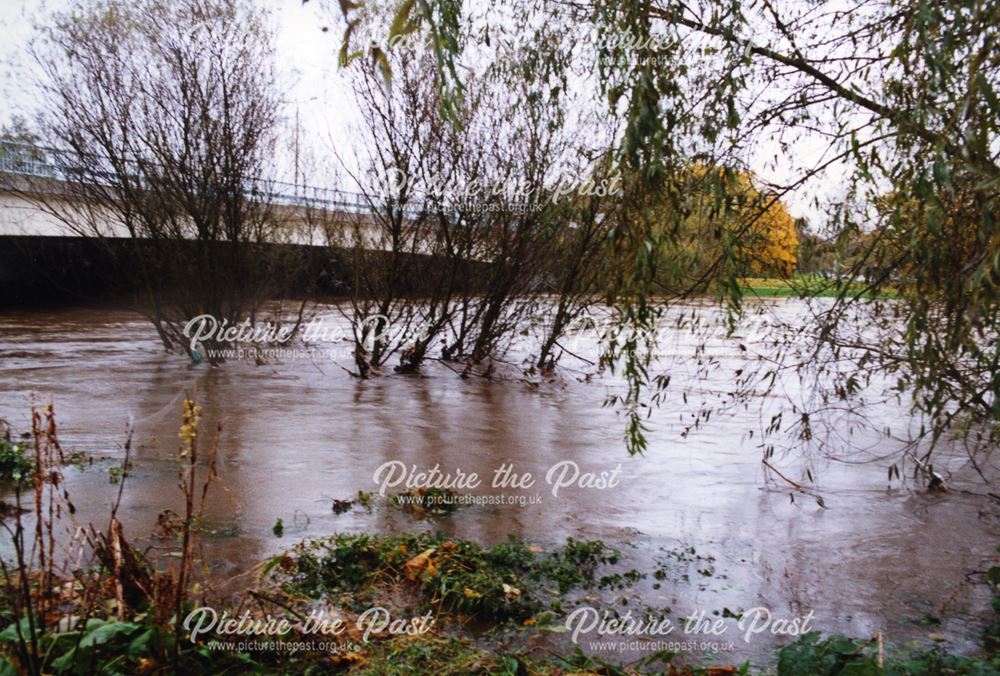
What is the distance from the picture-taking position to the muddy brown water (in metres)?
5.32

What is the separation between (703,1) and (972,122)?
2603 mm

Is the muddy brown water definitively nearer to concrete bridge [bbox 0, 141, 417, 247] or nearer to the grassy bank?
the grassy bank

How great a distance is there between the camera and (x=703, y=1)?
5781mm

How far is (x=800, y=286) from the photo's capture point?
6.24m

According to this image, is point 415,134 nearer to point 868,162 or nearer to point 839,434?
point 839,434

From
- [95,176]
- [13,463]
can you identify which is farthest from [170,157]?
[13,463]

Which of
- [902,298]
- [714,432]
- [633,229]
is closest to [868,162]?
[902,298]

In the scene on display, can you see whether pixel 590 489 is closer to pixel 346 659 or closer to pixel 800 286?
pixel 800 286

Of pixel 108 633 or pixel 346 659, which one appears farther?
pixel 346 659

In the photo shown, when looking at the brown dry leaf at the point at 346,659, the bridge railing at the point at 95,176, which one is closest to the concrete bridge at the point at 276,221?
the bridge railing at the point at 95,176

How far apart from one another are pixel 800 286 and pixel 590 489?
273cm

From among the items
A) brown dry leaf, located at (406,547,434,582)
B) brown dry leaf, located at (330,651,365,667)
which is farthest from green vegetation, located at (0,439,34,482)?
brown dry leaf, located at (330,651,365,667)

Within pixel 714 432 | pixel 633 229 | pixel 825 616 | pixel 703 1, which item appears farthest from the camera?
pixel 714 432

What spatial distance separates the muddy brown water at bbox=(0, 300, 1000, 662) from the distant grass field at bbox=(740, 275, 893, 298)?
39 cm
